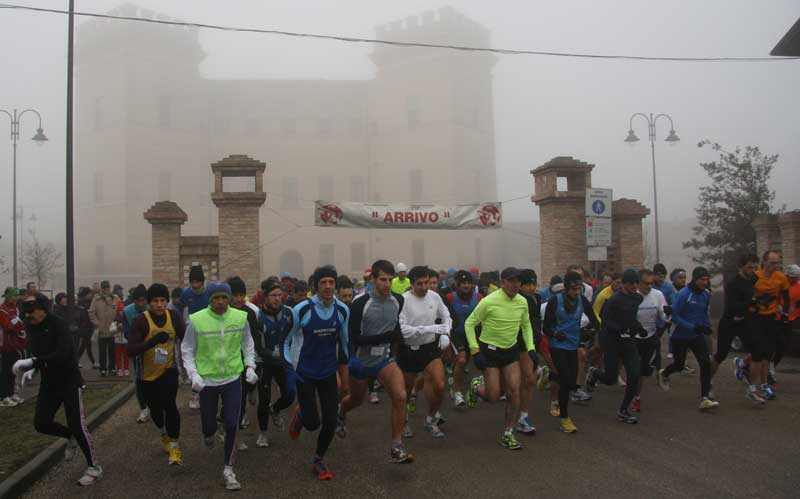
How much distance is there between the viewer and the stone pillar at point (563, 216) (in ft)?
54.3

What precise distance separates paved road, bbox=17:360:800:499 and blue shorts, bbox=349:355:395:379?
0.81 m

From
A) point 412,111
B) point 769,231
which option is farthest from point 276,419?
point 412,111

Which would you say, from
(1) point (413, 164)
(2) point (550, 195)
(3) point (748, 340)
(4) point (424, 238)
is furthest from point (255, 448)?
(1) point (413, 164)

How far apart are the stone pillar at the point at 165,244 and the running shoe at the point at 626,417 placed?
10.4 m

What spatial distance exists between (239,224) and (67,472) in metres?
9.28

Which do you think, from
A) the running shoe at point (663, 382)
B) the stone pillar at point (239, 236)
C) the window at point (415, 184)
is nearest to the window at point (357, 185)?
the window at point (415, 184)

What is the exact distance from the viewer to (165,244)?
1486 centimetres

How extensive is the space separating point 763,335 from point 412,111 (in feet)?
140

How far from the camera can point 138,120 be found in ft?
155

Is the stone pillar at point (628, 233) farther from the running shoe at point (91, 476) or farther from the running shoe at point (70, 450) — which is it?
the running shoe at point (91, 476)

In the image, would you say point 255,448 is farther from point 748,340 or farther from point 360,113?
point 360,113

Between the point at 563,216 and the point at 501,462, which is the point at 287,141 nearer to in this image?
the point at 563,216

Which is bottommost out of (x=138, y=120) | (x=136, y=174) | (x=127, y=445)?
(x=127, y=445)

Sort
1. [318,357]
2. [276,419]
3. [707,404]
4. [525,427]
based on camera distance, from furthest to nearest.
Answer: [707,404] < [276,419] < [525,427] < [318,357]
